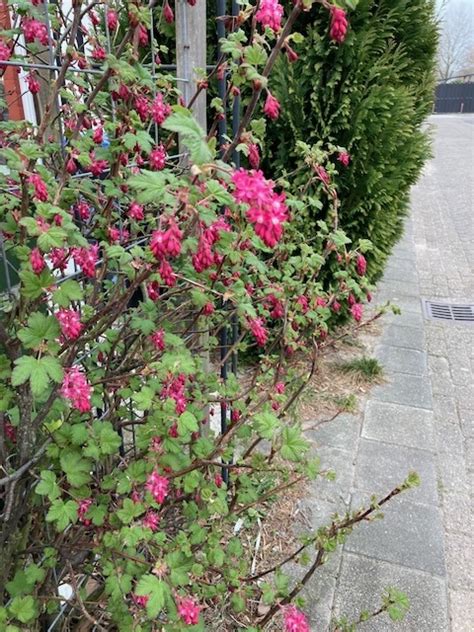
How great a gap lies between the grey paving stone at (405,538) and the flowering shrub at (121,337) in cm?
71

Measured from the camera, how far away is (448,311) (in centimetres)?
A: 464

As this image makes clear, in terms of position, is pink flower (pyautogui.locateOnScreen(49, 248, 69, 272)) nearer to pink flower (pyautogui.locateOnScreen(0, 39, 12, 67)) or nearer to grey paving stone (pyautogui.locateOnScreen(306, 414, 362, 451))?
pink flower (pyautogui.locateOnScreen(0, 39, 12, 67))

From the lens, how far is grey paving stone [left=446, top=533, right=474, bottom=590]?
6.71ft

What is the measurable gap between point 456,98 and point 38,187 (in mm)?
39776

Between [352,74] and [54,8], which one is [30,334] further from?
[352,74]

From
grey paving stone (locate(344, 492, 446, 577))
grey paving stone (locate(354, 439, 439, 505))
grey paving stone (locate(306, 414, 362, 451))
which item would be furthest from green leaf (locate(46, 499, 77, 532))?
grey paving stone (locate(306, 414, 362, 451))

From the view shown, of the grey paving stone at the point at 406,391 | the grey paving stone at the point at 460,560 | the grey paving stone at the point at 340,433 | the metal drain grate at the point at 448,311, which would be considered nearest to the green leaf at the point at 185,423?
Result: the grey paving stone at the point at 460,560

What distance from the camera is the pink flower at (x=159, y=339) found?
1.30m

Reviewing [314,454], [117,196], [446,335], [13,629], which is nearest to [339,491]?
[314,454]

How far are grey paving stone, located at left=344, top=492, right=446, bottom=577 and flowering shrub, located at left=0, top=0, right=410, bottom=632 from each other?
0.71 meters

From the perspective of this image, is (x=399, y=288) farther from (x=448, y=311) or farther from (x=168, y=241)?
(x=168, y=241)

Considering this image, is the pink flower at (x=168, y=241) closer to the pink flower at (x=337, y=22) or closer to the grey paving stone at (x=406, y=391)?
the pink flower at (x=337, y=22)

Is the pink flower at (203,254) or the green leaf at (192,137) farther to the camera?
the pink flower at (203,254)

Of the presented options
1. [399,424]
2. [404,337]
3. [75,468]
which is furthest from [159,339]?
[404,337]
